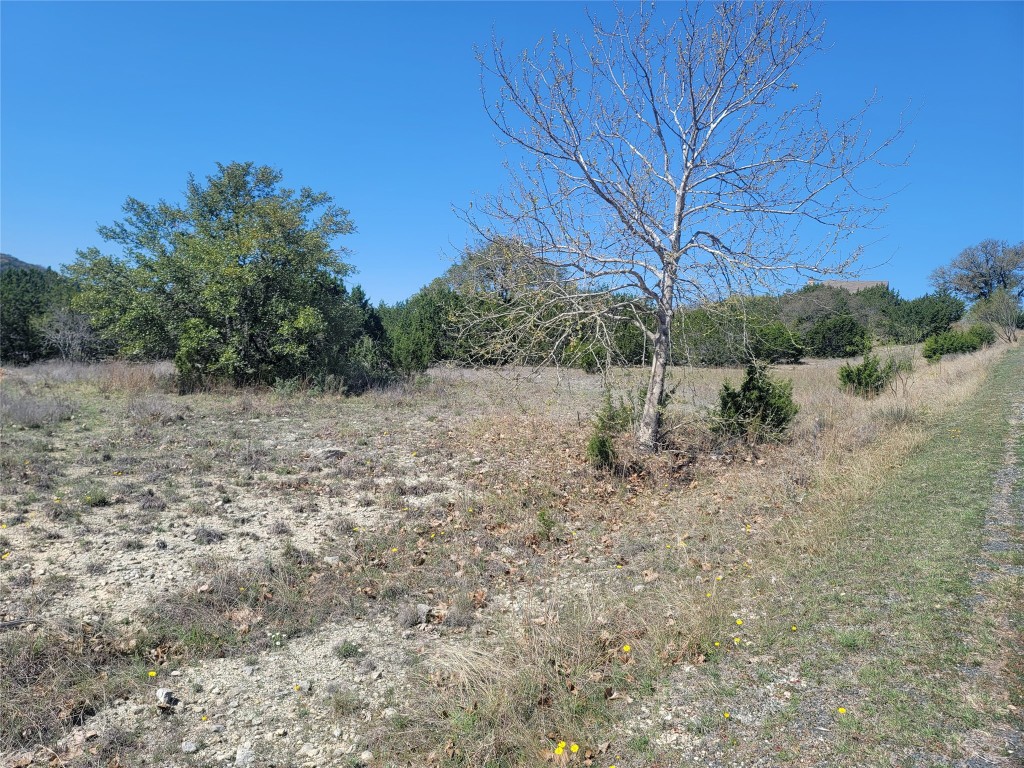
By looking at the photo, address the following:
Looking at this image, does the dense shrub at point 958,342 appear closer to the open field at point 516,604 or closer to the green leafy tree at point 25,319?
the open field at point 516,604

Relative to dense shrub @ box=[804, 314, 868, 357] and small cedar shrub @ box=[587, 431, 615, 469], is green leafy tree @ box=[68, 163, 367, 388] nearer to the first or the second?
small cedar shrub @ box=[587, 431, 615, 469]

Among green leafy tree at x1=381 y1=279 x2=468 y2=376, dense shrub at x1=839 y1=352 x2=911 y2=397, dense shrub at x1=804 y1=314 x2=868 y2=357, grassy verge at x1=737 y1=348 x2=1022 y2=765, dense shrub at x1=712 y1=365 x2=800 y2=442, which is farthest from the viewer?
green leafy tree at x1=381 y1=279 x2=468 y2=376

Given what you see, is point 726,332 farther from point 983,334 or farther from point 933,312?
point 933,312

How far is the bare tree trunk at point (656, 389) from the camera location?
31.7ft

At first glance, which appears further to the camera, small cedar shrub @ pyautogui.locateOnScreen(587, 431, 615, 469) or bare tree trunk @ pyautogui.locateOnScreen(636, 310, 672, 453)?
bare tree trunk @ pyautogui.locateOnScreen(636, 310, 672, 453)

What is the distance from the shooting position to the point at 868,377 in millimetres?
16031

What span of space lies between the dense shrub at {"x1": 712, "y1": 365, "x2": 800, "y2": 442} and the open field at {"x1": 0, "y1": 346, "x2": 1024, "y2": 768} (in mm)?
427

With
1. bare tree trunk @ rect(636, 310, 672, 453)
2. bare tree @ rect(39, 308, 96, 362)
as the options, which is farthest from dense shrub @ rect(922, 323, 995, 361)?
bare tree @ rect(39, 308, 96, 362)

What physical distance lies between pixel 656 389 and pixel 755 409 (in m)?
2.24

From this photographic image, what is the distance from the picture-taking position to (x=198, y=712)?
396cm

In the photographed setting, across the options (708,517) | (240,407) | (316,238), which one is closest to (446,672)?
(708,517)

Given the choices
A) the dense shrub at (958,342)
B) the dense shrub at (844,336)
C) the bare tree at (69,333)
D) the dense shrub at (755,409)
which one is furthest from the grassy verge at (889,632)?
the dense shrub at (958,342)

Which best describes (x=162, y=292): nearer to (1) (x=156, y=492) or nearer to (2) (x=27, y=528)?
(1) (x=156, y=492)

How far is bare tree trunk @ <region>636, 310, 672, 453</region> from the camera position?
9664 millimetres
